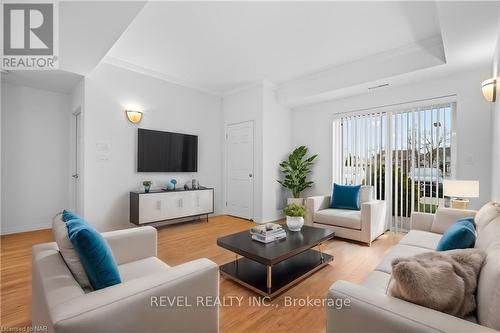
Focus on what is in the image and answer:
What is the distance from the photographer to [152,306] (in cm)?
99

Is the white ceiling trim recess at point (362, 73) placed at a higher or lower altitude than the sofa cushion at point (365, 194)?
higher

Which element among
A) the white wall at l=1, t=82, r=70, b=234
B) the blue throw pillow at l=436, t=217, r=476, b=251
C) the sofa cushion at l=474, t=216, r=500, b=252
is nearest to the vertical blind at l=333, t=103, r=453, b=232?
the sofa cushion at l=474, t=216, r=500, b=252

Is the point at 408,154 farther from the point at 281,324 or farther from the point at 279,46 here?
the point at 281,324

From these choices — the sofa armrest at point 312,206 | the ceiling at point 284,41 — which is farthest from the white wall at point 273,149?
the sofa armrest at point 312,206

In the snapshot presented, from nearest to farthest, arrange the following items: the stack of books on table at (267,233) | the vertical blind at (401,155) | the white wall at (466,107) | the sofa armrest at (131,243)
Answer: the sofa armrest at (131,243), the stack of books on table at (267,233), the white wall at (466,107), the vertical blind at (401,155)

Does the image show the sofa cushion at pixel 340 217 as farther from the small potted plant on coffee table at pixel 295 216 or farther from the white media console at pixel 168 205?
the white media console at pixel 168 205

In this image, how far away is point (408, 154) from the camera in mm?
3738

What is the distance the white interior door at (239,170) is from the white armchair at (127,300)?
3383 millimetres

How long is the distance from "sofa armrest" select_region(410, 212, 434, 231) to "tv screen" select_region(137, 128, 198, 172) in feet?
12.0

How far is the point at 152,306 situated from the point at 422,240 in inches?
91.0

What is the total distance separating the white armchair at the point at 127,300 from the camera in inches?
32.4

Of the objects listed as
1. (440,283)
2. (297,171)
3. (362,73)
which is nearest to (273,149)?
(297,171)

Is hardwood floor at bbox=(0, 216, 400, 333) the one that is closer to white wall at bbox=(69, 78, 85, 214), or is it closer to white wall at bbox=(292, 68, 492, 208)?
white wall at bbox=(69, 78, 85, 214)

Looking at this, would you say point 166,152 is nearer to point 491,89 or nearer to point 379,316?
point 379,316
